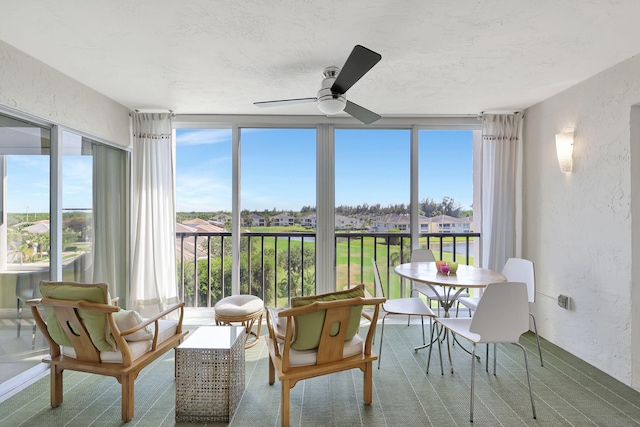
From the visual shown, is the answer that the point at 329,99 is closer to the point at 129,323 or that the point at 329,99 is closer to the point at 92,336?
the point at 129,323

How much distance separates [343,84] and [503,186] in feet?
8.46

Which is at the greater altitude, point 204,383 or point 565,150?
point 565,150

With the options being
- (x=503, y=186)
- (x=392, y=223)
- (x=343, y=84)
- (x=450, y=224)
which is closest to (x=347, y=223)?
(x=392, y=223)

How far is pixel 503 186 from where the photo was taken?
375cm

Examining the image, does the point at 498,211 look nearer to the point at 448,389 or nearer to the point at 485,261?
the point at 485,261

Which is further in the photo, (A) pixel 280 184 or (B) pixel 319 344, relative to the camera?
(A) pixel 280 184

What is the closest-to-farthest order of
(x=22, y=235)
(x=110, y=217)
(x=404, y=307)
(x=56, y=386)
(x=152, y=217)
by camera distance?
(x=56, y=386) → (x=22, y=235) → (x=404, y=307) → (x=110, y=217) → (x=152, y=217)

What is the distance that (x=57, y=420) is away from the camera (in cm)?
204

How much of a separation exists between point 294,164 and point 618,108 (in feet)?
10.0

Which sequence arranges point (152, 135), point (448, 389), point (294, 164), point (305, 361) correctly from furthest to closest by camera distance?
point (294, 164) → point (152, 135) → point (448, 389) → point (305, 361)

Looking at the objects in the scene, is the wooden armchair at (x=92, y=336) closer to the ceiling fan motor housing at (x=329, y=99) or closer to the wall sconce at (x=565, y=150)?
the ceiling fan motor housing at (x=329, y=99)

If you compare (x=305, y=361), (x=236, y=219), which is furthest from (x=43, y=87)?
(x=305, y=361)

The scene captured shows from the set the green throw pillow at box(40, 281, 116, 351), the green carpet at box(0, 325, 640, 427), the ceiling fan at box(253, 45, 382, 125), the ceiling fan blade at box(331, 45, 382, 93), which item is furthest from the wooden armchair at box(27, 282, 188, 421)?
the ceiling fan blade at box(331, 45, 382, 93)

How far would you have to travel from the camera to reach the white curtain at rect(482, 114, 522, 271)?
3.75 metres
